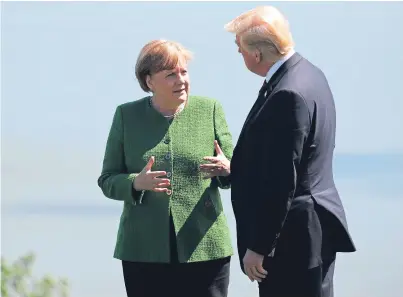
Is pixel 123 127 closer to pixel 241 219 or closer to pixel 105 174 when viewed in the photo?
pixel 105 174

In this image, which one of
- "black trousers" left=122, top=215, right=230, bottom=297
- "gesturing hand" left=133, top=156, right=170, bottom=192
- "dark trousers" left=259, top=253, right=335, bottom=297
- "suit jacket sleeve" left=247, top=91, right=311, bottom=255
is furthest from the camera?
"black trousers" left=122, top=215, right=230, bottom=297

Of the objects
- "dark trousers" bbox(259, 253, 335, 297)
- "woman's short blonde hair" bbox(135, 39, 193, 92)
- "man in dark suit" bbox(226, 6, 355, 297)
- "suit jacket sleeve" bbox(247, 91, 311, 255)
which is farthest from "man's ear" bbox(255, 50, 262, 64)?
"dark trousers" bbox(259, 253, 335, 297)

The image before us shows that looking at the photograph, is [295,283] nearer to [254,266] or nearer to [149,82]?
[254,266]

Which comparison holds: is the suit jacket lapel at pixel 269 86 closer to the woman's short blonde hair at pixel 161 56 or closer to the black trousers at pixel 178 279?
the woman's short blonde hair at pixel 161 56

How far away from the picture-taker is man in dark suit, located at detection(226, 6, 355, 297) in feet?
15.2

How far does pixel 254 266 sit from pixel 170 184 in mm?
740

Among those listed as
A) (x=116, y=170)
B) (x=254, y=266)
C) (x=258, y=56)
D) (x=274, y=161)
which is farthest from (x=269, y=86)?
(x=116, y=170)

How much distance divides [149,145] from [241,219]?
769 millimetres

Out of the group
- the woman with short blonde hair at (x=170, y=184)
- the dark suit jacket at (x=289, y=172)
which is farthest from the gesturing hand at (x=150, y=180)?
the dark suit jacket at (x=289, y=172)

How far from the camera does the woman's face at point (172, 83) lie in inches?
205

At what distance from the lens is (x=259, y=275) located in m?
4.71

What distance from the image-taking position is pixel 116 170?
5.35 meters

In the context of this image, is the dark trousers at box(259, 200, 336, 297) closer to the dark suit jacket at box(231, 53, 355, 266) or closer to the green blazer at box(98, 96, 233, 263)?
the dark suit jacket at box(231, 53, 355, 266)

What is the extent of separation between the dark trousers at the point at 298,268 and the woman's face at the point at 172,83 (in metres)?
0.88
